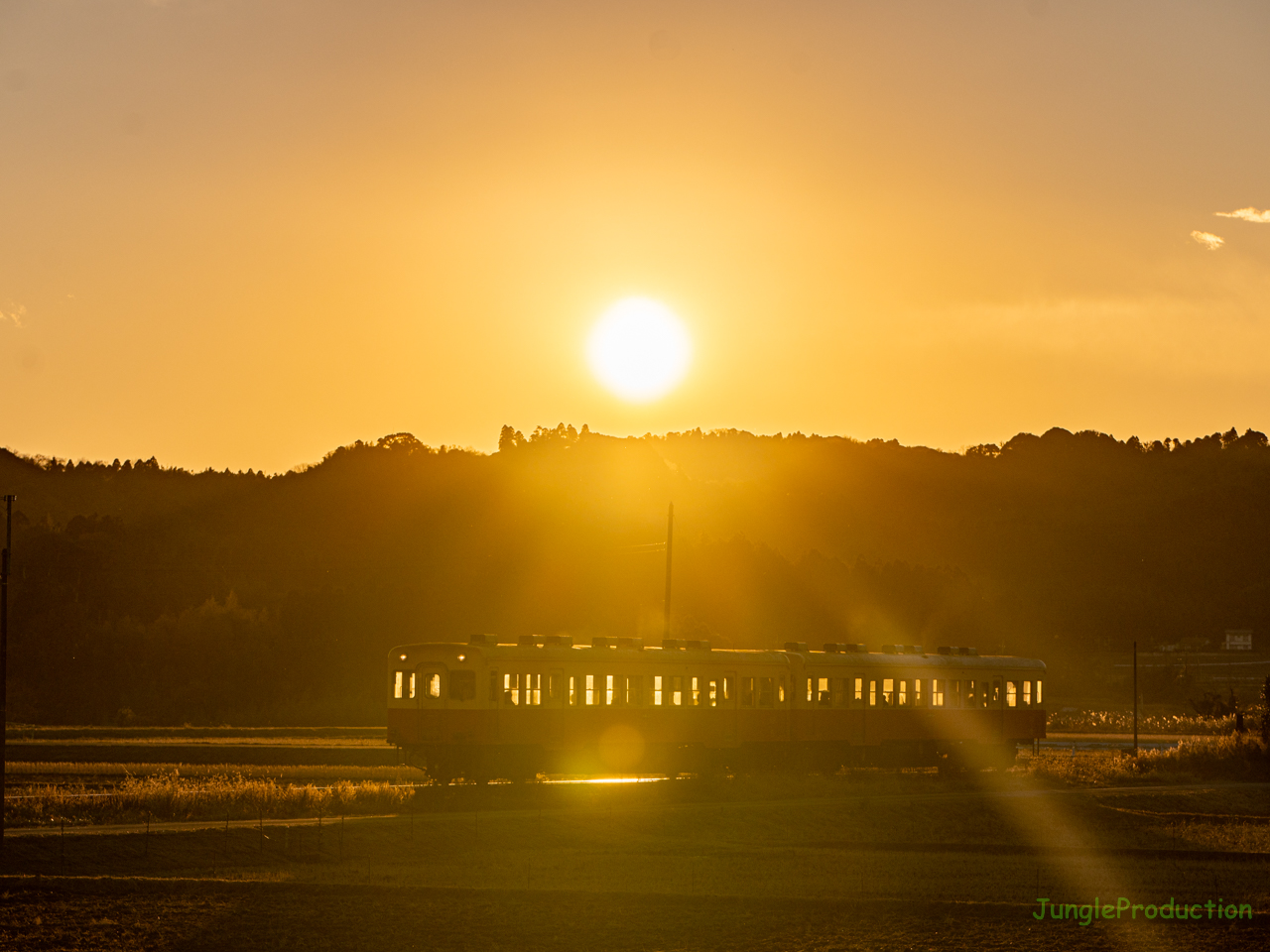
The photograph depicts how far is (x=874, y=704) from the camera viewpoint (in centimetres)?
4803

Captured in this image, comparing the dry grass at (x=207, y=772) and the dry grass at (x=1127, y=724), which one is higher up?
the dry grass at (x=207, y=772)

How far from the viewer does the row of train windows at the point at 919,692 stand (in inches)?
1845

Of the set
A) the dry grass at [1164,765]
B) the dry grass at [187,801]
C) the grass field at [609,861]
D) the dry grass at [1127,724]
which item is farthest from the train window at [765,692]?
the dry grass at [1127,724]

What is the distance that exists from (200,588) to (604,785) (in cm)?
8728

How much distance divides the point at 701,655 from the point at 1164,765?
19.6m

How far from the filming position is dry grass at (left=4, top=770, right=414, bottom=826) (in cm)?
3247

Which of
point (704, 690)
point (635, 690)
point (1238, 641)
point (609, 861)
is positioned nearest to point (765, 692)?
point (704, 690)

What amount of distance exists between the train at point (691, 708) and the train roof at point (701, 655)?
0.05m

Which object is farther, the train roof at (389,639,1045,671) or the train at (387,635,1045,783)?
the train roof at (389,639,1045,671)

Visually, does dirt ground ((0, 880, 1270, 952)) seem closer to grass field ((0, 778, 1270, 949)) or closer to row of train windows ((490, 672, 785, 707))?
grass field ((0, 778, 1270, 949))

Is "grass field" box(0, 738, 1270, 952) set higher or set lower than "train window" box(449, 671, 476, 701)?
lower

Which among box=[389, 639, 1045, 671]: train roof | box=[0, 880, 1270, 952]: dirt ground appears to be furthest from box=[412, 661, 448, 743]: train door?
box=[0, 880, 1270, 952]: dirt ground

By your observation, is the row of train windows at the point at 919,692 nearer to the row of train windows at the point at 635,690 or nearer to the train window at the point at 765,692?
the train window at the point at 765,692

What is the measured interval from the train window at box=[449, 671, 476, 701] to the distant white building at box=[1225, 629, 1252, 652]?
382 ft
